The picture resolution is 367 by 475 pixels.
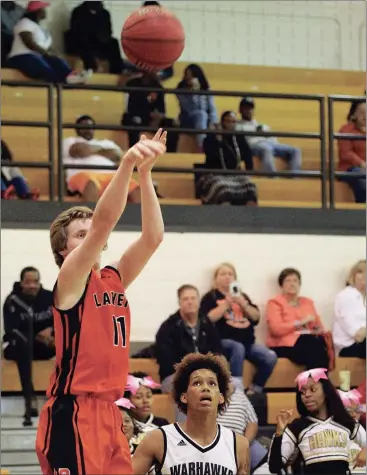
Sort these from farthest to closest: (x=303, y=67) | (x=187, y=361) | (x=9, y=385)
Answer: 1. (x=303, y=67)
2. (x=9, y=385)
3. (x=187, y=361)

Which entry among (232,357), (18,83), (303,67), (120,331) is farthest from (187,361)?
(303,67)

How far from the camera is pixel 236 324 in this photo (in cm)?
882

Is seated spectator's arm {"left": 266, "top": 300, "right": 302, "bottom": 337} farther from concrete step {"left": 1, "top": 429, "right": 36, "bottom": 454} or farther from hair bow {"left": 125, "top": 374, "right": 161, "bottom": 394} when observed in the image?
concrete step {"left": 1, "top": 429, "right": 36, "bottom": 454}

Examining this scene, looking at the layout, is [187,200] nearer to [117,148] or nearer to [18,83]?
[117,148]

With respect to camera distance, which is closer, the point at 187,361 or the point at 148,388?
the point at 187,361

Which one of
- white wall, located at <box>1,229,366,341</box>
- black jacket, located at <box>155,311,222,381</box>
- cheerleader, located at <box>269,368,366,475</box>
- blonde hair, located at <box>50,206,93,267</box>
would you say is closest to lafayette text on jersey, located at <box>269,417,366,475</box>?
cheerleader, located at <box>269,368,366,475</box>

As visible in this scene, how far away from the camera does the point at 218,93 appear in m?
10.0

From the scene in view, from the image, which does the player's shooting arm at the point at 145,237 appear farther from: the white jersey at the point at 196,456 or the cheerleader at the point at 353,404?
the cheerleader at the point at 353,404

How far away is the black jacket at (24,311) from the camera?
841 cm

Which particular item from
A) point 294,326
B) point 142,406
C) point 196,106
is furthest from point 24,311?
point 196,106

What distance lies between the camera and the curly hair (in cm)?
573

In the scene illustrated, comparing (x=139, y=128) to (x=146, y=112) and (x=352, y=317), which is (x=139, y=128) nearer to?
(x=146, y=112)

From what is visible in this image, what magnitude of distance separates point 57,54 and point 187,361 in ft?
24.6

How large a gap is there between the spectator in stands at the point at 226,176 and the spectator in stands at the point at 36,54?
195 cm
